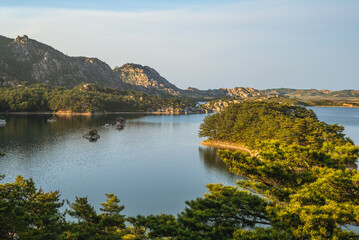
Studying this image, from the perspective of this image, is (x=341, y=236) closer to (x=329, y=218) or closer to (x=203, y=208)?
(x=329, y=218)

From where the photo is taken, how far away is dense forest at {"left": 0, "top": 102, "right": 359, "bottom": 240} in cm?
1491

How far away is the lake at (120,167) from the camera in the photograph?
4475 cm

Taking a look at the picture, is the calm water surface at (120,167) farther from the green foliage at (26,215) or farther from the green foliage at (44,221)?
the green foliage at (26,215)

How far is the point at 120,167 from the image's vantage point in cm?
6406

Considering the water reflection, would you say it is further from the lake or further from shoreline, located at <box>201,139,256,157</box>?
shoreline, located at <box>201,139,256,157</box>

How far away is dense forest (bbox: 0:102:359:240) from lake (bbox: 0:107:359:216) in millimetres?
17400

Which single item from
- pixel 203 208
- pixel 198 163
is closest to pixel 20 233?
pixel 203 208

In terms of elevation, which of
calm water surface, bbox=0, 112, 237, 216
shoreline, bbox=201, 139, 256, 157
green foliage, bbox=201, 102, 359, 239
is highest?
green foliage, bbox=201, 102, 359, 239

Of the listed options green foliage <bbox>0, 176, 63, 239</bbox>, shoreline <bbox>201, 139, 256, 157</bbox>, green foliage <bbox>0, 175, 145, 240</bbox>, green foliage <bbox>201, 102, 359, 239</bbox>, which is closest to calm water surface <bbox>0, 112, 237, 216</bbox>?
shoreline <bbox>201, 139, 256, 157</bbox>

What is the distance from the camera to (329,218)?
1412cm

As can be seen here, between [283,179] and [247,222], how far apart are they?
4439 mm

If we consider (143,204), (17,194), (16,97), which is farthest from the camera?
(16,97)

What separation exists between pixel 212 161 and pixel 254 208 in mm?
49791

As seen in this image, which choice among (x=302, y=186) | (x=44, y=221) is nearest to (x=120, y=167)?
(x=44, y=221)
